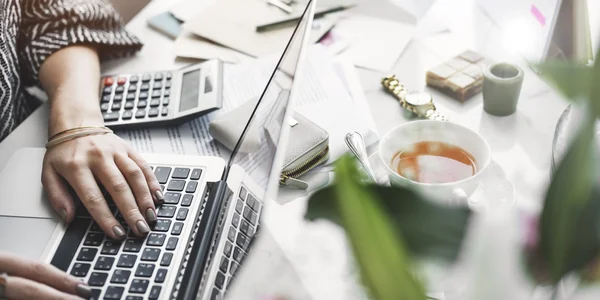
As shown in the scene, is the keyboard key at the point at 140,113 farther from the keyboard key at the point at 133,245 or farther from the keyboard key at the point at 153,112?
the keyboard key at the point at 133,245

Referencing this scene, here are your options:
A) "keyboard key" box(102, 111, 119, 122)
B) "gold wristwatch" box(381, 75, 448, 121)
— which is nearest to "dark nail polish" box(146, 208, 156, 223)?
"keyboard key" box(102, 111, 119, 122)

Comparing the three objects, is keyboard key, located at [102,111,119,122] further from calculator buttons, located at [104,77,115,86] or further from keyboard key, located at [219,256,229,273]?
keyboard key, located at [219,256,229,273]

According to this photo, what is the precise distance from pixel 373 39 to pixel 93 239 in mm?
514

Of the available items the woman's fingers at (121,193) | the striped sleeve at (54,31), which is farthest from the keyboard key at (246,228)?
the striped sleeve at (54,31)

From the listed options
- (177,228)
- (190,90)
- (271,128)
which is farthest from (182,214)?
(190,90)

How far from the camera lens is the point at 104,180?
→ 24.7 inches

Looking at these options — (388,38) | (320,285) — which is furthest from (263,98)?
(388,38)

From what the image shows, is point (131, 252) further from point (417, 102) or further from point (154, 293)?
point (417, 102)

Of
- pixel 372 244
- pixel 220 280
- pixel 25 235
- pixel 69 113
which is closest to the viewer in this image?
pixel 372 244

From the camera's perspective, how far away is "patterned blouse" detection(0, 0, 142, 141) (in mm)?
809

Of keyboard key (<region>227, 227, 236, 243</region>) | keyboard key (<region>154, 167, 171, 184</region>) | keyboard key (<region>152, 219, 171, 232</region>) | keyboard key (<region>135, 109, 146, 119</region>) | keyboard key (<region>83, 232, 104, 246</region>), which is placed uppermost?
keyboard key (<region>227, 227, 236, 243</region>)

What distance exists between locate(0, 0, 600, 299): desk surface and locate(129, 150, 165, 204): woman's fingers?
18cm

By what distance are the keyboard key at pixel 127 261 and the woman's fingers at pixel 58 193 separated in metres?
0.09

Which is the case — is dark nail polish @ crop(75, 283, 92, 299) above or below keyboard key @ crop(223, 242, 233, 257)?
below
